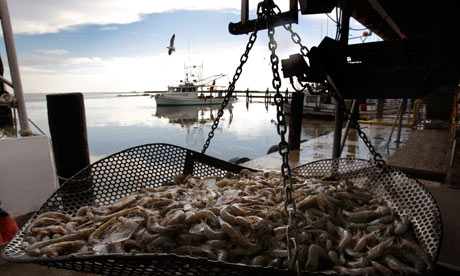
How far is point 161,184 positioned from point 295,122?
21.9 ft

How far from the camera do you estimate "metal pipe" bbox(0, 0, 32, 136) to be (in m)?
4.70

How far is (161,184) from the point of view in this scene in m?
4.14

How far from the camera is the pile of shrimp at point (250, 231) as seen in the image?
223cm

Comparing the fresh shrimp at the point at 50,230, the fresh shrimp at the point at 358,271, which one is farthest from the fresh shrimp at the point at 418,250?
the fresh shrimp at the point at 50,230

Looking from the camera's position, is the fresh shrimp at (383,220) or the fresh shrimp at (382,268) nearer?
the fresh shrimp at (382,268)

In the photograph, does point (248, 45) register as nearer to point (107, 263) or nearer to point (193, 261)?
point (193, 261)

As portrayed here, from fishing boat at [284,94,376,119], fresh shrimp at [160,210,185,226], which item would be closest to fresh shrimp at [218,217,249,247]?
fresh shrimp at [160,210,185,226]

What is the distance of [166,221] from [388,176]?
292 centimetres

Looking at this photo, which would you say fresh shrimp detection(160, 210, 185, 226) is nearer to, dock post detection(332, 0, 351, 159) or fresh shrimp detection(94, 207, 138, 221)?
fresh shrimp detection(94, 207, 138, 221)

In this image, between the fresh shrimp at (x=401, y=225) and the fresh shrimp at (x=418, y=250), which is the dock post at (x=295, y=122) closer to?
the fresh shrimp at (x=401, y=225)

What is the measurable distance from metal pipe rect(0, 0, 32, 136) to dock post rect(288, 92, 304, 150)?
24.7ft

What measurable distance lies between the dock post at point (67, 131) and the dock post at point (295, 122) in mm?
6673

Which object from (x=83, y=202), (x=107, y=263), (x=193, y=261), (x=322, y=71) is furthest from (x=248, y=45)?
(x=83, y=202)

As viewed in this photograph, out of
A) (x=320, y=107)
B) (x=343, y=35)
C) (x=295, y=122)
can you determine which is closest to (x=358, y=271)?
(x=343, y=35)
